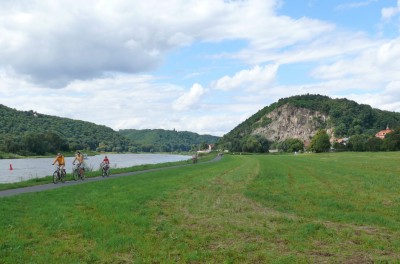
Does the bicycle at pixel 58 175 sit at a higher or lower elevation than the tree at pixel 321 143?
lower

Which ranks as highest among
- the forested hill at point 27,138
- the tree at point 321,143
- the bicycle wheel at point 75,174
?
the forested hill at point 27,138

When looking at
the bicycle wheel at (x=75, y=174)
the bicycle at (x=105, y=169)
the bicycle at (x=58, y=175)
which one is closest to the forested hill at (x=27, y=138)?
the bicycle at (x=105, y=169)

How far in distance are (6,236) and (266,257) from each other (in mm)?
6200

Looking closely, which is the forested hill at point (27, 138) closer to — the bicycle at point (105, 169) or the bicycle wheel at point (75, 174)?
the bicycle at point (105, 169)

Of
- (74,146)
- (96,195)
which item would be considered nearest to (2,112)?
(74,146)

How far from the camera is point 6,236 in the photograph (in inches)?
397

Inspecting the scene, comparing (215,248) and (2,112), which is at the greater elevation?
(2,112)

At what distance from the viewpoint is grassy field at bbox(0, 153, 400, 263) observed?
863 centimetres

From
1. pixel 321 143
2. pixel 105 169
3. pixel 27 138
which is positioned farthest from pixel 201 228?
pixel 321 143

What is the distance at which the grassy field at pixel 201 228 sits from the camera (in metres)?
8.63

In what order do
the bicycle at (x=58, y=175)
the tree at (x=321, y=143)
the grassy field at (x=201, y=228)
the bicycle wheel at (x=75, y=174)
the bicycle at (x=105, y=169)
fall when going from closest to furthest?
the grassy field at (x=201, y=228)
the bicycle at (x=58, y=175)
the bicycle wheel at (x=75, y=174)
the bicycle at (x=105, y=169)
the tree at (x=321, y=143)

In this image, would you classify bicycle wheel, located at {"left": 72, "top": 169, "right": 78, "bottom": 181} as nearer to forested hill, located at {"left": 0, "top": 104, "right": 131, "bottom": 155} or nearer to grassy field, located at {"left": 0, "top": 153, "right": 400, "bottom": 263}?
grassy field, located at {"left": 0, "top": 153, "right": 400, "bottom": 263}

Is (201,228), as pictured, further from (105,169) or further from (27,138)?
(27,138)

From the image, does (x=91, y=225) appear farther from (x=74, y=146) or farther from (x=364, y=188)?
(x=74, y=146)
